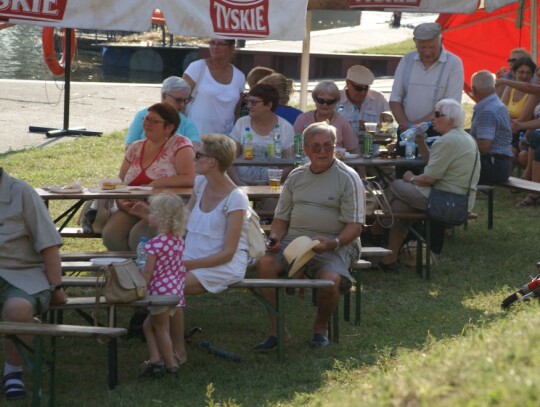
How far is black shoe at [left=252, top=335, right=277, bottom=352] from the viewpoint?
708 centimetres

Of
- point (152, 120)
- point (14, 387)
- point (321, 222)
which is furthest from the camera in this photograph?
point (152, 120)

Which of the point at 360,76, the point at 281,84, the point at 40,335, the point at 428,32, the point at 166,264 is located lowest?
the point at 40,335

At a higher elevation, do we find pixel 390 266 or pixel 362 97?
pixel 362 97

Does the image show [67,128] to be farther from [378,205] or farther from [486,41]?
[378,205]

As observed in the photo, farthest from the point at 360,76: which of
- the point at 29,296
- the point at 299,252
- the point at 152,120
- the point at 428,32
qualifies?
the point at 29,296

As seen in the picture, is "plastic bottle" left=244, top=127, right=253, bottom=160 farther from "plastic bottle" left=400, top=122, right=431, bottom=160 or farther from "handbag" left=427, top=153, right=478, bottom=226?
"handbag" left=427, top=153, right=478, bottom=226

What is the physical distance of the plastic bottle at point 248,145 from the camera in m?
9.26

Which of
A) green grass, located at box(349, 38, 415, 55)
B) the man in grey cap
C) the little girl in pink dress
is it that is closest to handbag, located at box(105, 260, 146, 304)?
the little girl in pink dress

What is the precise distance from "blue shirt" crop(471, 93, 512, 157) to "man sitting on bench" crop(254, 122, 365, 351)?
2940 mm

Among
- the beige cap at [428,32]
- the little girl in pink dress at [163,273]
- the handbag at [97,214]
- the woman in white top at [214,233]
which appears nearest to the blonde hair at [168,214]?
the little girl in pink dress at [163,273]

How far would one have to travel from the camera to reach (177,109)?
923 centimetres

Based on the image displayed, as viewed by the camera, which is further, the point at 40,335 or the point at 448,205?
the point at 448,205

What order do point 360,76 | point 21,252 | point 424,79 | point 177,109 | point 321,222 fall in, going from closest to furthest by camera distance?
point 21,252
point 321,222
point 177,109
point 360,76
point 424,79

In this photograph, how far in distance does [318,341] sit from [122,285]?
5.06ft
